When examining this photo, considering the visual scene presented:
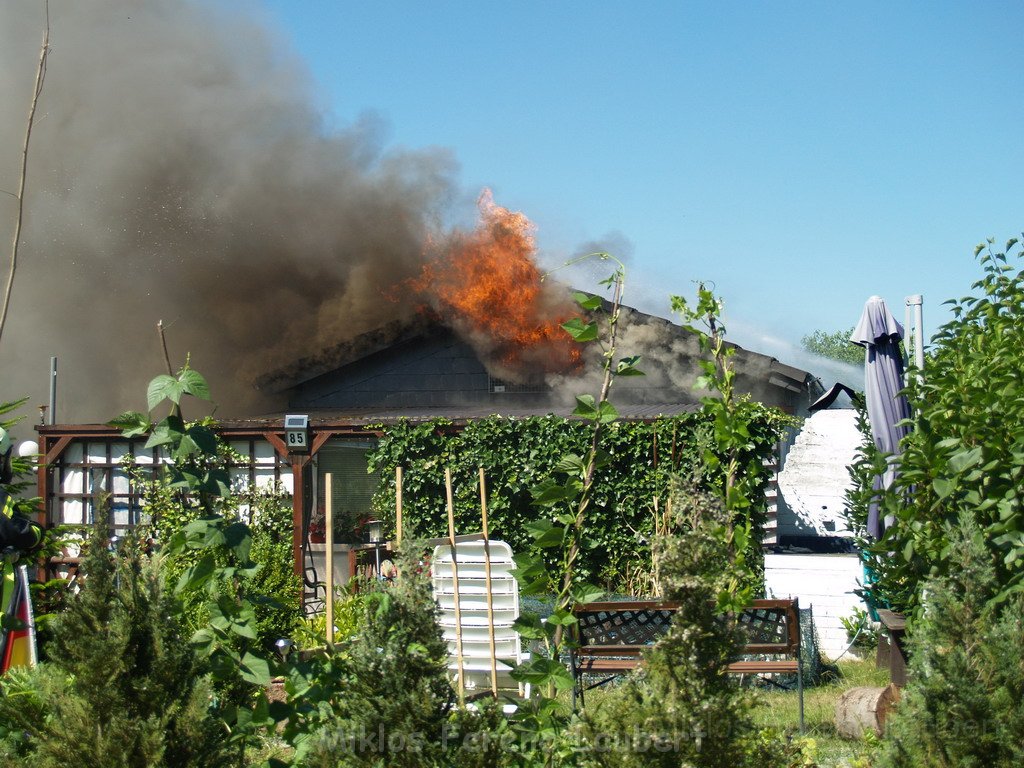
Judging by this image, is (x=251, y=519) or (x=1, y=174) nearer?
(x=251, y=519)

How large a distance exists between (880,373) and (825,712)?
266 centimetres

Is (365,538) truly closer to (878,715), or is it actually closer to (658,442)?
(658,442)

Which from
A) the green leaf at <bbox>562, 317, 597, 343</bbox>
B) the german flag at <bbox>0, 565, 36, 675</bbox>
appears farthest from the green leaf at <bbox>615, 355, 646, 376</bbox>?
the german flag at <bbox>0, 565, 36, 675</bbox>

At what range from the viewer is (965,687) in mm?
2984

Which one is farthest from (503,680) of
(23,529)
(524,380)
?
(524,380)

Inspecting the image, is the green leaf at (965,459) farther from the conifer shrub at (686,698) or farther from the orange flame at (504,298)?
the orange flame at (504,298)

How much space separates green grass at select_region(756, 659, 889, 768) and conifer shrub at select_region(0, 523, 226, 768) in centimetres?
237

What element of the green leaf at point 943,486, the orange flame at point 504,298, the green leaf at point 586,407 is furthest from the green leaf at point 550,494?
the orange flame at point 504,298

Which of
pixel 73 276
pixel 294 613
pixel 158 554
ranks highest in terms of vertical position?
pixel 73 276

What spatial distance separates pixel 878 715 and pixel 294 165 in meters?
14.2

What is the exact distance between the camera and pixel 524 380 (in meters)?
15.4

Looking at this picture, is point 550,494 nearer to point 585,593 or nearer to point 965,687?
point 585,593

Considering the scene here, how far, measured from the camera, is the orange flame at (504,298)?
1484 centimetres

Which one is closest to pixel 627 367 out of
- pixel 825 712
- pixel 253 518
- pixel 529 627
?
pixel 529 627
